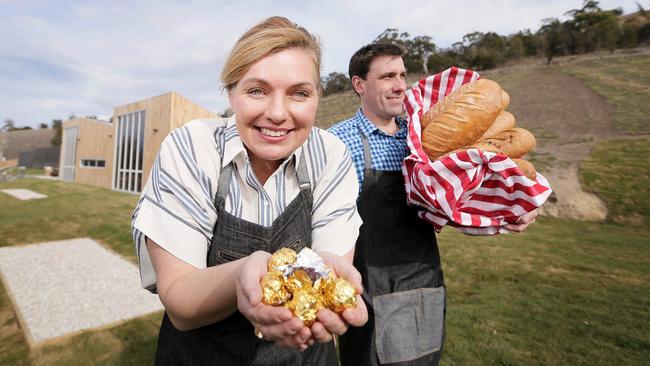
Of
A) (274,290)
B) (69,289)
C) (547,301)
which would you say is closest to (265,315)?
(274,290)

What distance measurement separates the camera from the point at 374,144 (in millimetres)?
1975

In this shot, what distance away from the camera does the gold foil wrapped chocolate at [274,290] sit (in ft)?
2.53

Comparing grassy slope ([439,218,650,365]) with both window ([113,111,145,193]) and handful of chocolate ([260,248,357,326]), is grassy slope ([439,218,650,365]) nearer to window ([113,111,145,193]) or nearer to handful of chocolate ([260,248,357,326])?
handful of chocolate ([260,248,357,326])

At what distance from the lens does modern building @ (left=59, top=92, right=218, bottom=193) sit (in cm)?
1587

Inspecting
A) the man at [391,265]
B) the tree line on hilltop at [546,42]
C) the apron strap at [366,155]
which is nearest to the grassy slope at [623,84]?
the tree line on hilltop at [546,42]

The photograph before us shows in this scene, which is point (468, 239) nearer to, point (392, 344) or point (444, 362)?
point (444, 362)

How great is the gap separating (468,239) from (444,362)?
4.96m

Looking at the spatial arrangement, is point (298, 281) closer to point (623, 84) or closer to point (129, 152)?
point (129, 152)

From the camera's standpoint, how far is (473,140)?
1699 millimetres

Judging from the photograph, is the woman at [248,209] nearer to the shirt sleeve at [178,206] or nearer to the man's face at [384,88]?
the shirt sleeve at [178,206]

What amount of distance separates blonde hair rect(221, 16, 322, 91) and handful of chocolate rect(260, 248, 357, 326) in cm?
60

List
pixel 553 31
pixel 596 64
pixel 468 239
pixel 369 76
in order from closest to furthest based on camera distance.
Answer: pixel 369 76, pixel 468 239, pixel 596 64, pixel 553 31

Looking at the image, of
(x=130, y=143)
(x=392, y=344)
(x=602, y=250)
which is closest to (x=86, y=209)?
(x=130, y=143)

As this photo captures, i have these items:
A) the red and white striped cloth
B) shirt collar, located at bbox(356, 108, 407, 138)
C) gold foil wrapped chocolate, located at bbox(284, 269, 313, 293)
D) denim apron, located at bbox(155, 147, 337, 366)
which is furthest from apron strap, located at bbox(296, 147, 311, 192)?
shirt collar, located at bbox(356, 108, 407, 138)
